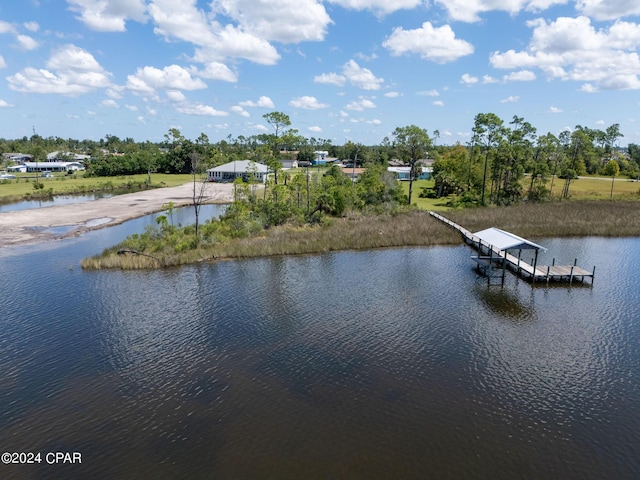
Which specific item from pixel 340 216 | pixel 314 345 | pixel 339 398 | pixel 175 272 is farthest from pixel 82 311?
pixel 340 216

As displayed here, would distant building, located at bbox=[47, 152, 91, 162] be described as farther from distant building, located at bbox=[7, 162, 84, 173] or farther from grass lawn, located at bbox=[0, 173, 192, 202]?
grass lawn, located at bbox=[0, 173, 192, 202]

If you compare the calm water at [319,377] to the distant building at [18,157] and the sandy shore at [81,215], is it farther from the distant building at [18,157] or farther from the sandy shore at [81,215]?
the distant building at [18,157]

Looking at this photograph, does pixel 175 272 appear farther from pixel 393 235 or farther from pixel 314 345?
pixel 393 235

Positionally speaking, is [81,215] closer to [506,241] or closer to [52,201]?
[52,201]

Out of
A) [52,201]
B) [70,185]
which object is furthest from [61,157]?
[52,201]

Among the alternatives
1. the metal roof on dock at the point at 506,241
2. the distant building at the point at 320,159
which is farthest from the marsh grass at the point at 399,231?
the distant building at the point at 320,159

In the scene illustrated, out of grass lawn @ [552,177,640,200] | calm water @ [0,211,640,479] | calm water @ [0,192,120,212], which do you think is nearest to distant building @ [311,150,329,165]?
grass lawn @ [552,177,640,200]
